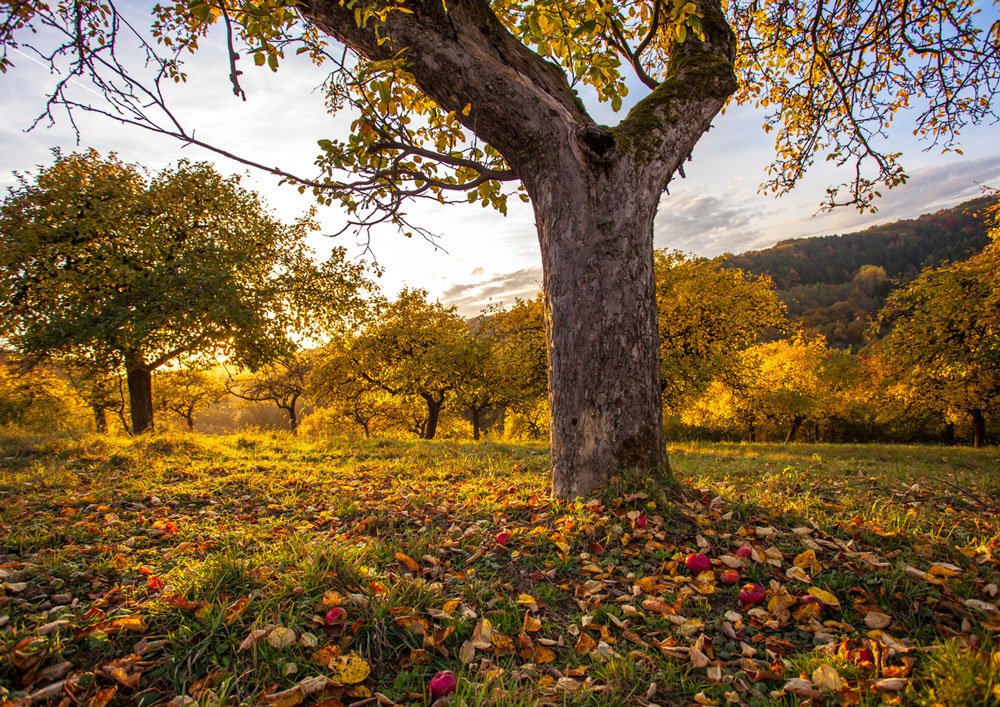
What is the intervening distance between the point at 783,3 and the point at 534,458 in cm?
990

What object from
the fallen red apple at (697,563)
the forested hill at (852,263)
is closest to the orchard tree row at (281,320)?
the fallen red apple at (697,563)

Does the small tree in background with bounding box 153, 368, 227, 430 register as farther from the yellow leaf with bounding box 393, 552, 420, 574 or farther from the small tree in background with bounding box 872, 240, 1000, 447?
the small tree in background with bounding box 872, 240, 1000, 447

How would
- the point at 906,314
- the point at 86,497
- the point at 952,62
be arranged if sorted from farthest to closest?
the point at 906,314 < the point at 952,62 < the point at 86,497

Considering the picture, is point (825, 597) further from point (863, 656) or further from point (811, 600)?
point (863, 656)

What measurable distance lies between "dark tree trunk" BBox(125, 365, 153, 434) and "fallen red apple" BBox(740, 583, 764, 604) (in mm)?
18605

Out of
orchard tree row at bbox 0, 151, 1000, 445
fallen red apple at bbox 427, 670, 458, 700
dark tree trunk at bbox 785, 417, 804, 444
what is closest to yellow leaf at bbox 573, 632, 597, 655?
fallen red apple at bbox 427, 670, 458, 700

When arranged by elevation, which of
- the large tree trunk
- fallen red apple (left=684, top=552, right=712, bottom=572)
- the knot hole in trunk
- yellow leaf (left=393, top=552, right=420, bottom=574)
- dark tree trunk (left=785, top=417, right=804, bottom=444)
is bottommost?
dark tree trunk (left=785, top=417, right=804, bottom=444)

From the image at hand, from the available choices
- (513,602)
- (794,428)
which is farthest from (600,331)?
(794,428)

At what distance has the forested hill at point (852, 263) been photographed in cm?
10826

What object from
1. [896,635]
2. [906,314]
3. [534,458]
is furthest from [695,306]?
[896,635]

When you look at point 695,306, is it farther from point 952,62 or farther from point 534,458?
point 534,458

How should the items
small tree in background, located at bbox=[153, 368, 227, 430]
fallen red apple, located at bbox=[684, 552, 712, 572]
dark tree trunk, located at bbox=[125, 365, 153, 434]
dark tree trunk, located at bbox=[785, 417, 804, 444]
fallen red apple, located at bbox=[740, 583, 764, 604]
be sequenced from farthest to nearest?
dark tree trunk, located at bbox=[785, 417, 804, 444] → small tree in background, located at bbox=[153, 368, 227, 430] → dark tree trunk, located at bbox=[125, 365, 153, 434] → fallen red apple, located at bbox=[684, 552, 712, 572] → fallen red apple, located at bbox=[740, 583, 764, 604]

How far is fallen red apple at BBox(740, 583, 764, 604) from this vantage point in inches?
115

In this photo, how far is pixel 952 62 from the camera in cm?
775
